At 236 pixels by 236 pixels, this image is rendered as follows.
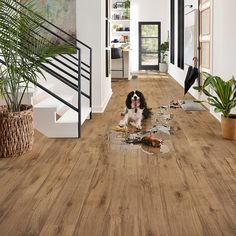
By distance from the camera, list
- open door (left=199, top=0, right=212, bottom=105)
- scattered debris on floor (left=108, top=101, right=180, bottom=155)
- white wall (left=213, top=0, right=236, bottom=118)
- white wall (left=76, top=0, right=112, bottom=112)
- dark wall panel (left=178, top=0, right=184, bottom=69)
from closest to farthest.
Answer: scattered debris on floor (left=108, top=101, right=180, bottom=155) → white wall (left=213, top=0, right=236, bottom=118) → white wall (left=76, top=0, right=112, bottom=112) → open door (left=199, top=0, right=212, bottom=105) → dark wall panel (left=178, top=0, right=184, bottom=69)

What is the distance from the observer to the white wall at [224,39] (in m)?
4.86

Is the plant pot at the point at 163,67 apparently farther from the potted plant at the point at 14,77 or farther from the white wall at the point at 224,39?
the potted plant at the point at 14,77

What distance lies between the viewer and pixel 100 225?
7.55ft

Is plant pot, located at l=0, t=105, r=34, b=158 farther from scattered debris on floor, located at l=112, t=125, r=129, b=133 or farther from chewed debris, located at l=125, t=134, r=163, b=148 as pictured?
scattered debris on floor, located at l=112, t=125, r=129, b=133

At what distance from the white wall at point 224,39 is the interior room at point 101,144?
13 millimetres

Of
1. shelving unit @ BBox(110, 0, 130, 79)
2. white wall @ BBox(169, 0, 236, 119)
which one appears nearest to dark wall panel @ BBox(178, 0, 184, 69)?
shelving unit @ BBox(110, 0, 130, 79)

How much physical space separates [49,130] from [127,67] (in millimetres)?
8562

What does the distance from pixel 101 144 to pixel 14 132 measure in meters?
0.95

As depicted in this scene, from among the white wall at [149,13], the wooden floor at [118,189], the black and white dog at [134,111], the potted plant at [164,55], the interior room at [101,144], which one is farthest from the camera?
the white wall at [149,13]

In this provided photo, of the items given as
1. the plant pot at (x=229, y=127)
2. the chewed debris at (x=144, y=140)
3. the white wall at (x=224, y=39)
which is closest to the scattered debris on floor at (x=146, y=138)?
the chewed debris at (x=144, y=140)

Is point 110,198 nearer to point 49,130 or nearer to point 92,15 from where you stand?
point 49,130

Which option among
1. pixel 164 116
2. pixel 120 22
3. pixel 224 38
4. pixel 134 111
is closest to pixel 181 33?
pixel 120 22

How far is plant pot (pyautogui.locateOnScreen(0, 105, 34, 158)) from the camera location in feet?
12.2

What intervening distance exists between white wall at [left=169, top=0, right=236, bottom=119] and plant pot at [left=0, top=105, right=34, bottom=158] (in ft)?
8.16
